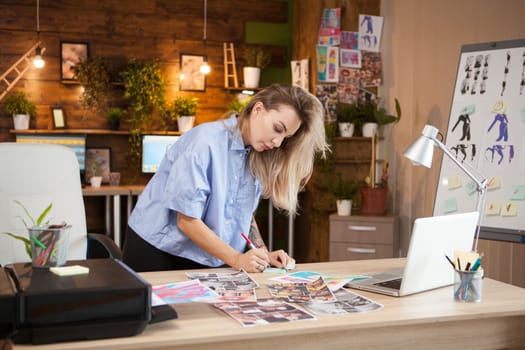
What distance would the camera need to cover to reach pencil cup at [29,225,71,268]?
1.57m

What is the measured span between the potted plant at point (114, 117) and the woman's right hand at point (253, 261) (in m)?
3.70

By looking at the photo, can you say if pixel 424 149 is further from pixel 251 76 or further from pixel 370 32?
pixel 251 76

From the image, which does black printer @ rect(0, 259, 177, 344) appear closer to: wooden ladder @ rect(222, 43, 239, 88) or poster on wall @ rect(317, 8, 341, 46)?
poster on wall @ rect(317, 8, 341, 46)

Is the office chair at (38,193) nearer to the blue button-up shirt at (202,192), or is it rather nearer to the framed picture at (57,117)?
the blue button-up shirt at (202,192)

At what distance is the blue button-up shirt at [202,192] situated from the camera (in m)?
2.14

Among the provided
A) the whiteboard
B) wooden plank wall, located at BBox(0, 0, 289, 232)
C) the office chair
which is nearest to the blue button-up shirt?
the office chair

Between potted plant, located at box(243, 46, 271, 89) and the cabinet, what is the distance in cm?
168

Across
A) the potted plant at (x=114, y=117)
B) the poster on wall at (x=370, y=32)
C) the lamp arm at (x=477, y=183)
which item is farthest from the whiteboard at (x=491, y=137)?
the potted plant at (x=114, y=117)

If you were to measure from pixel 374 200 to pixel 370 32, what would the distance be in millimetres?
1421

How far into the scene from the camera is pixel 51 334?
1292mm

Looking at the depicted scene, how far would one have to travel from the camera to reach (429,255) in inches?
73.4

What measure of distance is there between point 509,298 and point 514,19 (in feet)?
7.88

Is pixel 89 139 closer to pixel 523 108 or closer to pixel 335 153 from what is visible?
pixel 335 153

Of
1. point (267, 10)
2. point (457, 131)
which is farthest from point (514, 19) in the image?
point (267, 10)
